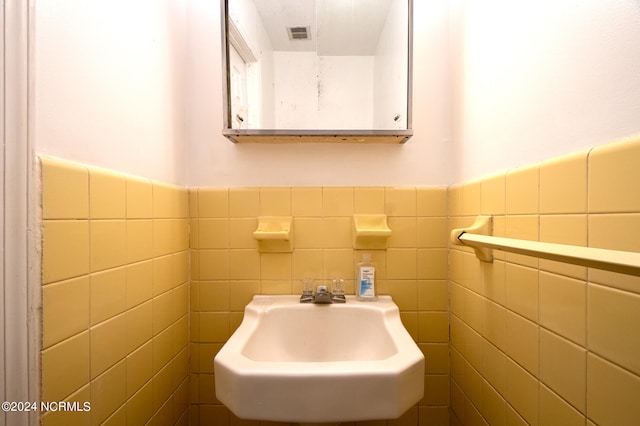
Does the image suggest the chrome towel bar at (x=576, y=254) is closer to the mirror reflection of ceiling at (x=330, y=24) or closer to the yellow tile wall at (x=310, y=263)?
the yellow tile wall at (x=310, y=263)

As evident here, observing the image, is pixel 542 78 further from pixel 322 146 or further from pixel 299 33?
pixel 299 33

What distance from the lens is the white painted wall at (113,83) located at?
1.90ft

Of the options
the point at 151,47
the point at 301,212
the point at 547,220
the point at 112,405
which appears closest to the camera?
the point at 547,220

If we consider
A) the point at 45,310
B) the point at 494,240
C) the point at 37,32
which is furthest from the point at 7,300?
the point at 494,240

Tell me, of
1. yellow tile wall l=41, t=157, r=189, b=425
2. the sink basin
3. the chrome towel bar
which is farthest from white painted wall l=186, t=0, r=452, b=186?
the sink basin

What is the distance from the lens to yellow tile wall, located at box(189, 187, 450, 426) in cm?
113

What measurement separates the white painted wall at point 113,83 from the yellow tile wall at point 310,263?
270 millimetres

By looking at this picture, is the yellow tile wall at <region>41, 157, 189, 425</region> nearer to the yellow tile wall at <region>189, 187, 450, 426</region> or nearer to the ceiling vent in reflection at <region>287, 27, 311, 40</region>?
the yellow tile wall at <region>189, 187, 450, 426</region>

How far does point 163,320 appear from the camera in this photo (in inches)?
38.1

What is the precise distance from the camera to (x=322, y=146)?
3.79 ft

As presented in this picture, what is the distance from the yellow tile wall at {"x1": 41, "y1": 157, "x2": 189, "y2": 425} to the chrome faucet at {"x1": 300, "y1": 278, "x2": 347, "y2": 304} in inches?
18.0

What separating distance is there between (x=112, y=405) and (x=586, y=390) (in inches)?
40.0

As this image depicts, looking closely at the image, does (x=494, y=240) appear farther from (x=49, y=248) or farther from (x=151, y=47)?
(x=151, y=47)

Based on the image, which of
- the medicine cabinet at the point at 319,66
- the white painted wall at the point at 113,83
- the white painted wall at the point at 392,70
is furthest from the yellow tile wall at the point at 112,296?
the white painted wall at the point at 392,70
